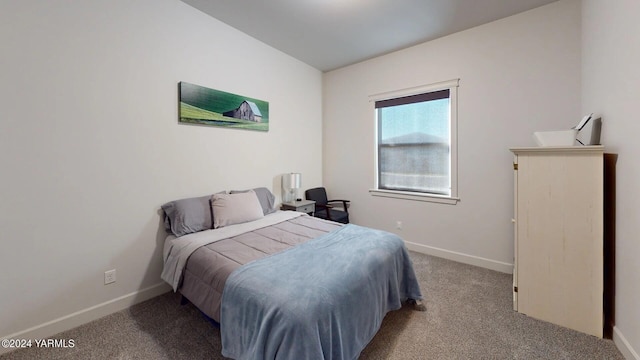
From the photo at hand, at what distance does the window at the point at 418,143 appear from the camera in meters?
3.23

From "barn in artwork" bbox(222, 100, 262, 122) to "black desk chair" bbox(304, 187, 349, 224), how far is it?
4.80 feet

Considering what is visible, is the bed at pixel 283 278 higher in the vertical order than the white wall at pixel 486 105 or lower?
lower

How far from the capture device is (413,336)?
1831 millimetres

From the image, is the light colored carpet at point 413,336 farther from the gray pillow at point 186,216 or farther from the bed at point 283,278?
the gray pillow at point 186,216

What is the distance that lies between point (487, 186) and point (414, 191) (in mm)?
924

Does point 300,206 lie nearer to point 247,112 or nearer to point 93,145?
point 247,112

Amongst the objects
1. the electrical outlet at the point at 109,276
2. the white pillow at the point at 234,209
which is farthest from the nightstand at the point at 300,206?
the electrical outlet at the point at 109,276

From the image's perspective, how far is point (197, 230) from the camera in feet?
7.93

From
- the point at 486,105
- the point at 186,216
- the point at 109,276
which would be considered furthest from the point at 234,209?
the point at 486,105

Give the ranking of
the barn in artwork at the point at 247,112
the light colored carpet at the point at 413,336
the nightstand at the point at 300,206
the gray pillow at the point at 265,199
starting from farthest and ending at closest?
1. the nightstand at the point at 300,206
2. the gray pillow at the point at 265,199
3. the barn in artwork at the point at 247,112
4. the light colored carpet at the point at 413,336

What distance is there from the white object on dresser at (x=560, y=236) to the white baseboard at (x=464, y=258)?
805mm

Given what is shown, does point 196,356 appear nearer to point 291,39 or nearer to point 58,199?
point 58,199

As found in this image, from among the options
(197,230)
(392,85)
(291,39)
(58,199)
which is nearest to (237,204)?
(197,230)

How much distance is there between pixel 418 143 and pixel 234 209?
8.65ft
